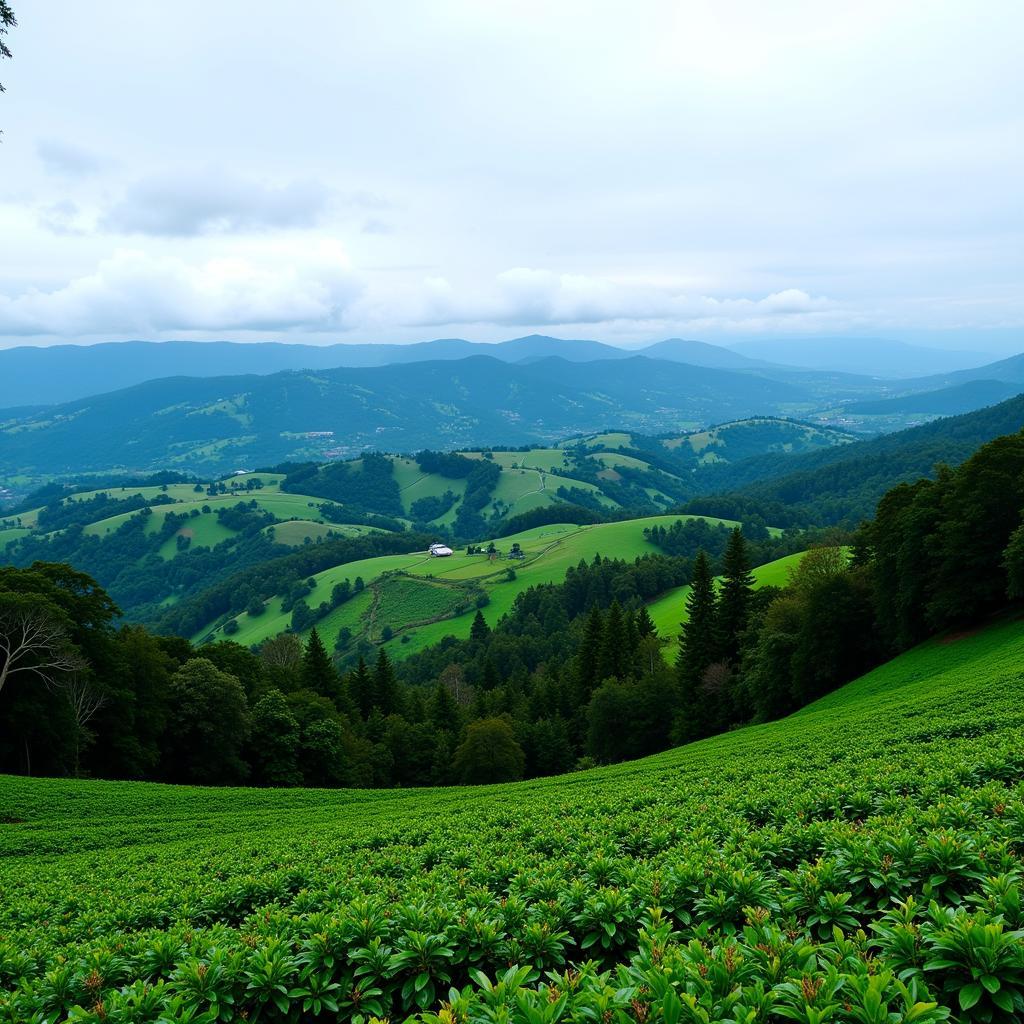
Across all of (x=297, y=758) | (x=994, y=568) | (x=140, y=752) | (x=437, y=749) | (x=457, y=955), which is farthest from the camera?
(x=437, y=749)

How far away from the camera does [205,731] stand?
1730 inches

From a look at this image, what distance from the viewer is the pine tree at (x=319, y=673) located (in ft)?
213

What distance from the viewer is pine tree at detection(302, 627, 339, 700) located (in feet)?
213

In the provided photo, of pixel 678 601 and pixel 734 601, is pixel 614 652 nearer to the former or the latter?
pixel 734 601

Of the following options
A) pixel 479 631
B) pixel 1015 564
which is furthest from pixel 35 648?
pixel 479 631

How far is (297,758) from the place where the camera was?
161ft

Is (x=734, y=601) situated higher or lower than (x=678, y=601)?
higher

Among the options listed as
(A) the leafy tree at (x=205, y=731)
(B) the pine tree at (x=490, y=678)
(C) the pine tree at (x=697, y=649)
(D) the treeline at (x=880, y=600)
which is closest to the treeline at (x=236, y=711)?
(A) the leafy tree at (x=205, y=731)

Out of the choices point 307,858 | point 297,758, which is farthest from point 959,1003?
point 297,758

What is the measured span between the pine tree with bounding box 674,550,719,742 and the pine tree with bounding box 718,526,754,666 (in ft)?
2.55

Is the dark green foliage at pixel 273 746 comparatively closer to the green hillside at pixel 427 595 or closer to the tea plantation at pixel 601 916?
the tea plantation at pixel 601 916

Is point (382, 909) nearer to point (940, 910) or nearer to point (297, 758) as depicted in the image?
point (940, 910)

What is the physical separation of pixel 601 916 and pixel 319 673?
208 ft

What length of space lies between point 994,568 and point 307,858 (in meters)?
41.2
